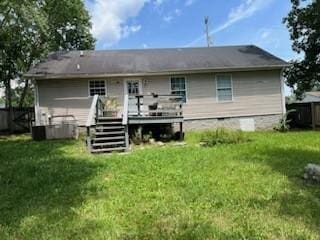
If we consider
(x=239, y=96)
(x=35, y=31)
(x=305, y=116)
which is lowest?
(x=305, y=116)

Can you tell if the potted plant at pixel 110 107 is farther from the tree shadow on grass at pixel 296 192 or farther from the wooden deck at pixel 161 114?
the tree shadow on grass at pixel 296 192

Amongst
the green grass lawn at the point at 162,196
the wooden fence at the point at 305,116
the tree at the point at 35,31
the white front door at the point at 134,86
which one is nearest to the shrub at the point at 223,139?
the green grass lawn at the point at 162,196

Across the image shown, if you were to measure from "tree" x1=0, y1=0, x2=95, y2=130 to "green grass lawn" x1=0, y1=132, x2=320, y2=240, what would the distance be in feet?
30.2

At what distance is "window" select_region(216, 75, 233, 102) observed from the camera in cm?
1859

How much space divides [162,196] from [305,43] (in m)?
19.5

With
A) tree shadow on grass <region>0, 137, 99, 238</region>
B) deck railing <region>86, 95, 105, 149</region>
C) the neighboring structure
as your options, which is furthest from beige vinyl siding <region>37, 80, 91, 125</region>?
the neighboring structure

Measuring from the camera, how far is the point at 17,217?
5938 millimetres

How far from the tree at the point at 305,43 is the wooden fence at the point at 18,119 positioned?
1491 cm

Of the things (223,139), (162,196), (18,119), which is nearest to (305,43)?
(223,139)

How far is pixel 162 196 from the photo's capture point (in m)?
6.76

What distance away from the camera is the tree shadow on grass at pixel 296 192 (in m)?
5.67

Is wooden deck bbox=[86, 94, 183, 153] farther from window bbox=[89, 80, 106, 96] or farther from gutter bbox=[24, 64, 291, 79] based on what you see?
window bbox=[89, 80, 106, 96]

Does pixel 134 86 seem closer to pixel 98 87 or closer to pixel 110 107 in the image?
pixel 98 87

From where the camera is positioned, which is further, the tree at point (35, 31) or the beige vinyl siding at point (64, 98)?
the tree at point (35, 31)
